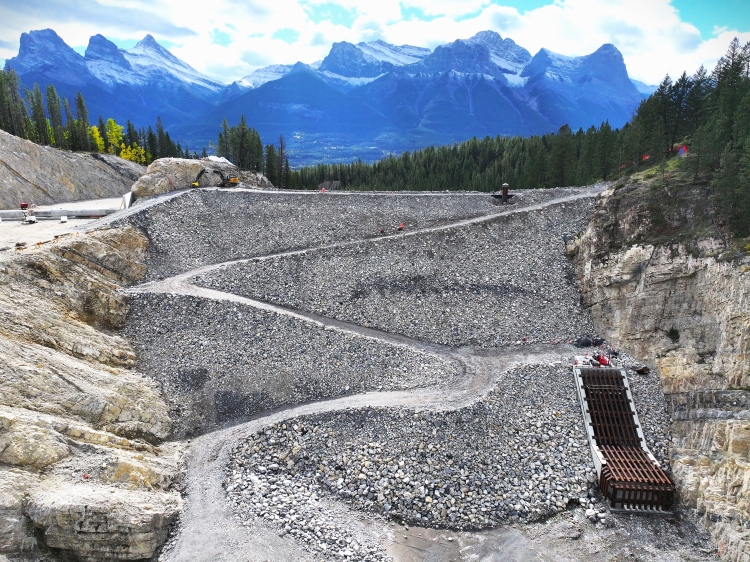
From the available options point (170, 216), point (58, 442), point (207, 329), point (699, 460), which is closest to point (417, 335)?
point (207, 329)

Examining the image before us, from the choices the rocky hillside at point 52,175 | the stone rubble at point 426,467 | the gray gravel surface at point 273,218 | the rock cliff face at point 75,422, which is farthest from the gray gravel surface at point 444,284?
the rocky hillside at point 52,175

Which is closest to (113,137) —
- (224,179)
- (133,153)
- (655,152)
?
(133,153)

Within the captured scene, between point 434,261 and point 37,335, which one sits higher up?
point 434,261

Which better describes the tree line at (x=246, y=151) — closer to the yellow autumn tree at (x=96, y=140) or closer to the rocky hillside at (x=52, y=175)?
the rocky hillside at (x=52, y=175)

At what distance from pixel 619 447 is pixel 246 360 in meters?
25.1

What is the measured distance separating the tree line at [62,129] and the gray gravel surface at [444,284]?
54050 mm

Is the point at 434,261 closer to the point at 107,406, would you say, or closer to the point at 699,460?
the point at 699,460

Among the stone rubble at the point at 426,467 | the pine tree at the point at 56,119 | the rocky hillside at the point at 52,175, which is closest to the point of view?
the stone rubble at the point at 426,467

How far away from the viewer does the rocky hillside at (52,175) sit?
5831 cm

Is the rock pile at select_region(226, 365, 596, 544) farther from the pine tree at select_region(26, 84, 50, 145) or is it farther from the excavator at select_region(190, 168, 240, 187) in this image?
the pine tree at select_region(26, 84, 50, 145)

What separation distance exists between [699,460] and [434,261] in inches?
1003

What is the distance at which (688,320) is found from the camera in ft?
105

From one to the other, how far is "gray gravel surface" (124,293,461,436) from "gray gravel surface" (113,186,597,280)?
8.32m

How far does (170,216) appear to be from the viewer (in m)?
45.7
